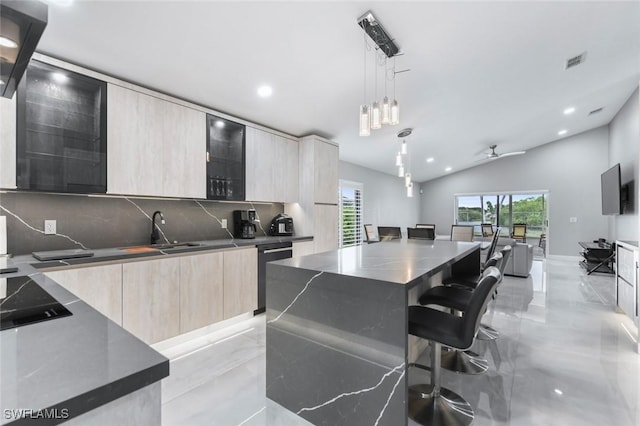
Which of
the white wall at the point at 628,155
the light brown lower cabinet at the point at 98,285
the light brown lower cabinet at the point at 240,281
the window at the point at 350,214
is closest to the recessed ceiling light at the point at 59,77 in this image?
the light brown lower cabinet at the point at 98,285

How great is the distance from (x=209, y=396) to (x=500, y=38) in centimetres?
412

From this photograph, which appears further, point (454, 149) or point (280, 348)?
point (454, 149)

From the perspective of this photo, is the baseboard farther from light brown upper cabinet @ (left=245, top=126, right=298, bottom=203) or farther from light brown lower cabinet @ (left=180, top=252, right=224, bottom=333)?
light brown lower cabinet @ (left=180, top=252, right=224, bottom=333)

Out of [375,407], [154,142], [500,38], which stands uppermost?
[500,38]

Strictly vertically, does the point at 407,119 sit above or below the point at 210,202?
above

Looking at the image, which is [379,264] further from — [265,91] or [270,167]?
[270,167]

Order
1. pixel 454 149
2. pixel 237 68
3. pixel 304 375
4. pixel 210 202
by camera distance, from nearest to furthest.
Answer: pixel 304 375
pixel 237 68
pixel 210 202
pixel 454 149

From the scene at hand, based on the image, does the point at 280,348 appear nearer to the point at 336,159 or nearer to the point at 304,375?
the point at 304,375

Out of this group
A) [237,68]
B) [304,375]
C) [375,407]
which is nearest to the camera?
[375,407]

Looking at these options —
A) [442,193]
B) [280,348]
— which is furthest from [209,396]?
[442,193]

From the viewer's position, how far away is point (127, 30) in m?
2.12

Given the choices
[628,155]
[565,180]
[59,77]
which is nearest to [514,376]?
[59,77]

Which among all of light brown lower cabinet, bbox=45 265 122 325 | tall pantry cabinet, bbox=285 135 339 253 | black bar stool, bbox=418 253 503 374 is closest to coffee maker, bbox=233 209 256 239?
tall pantry cabinet, bbox=285 135 339 253

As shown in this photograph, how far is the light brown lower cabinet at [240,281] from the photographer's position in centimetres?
310
